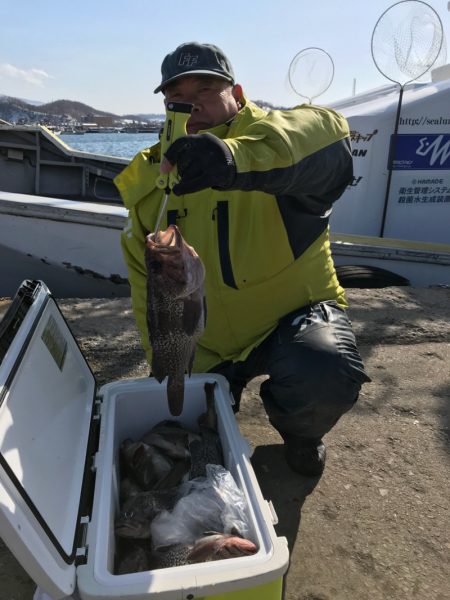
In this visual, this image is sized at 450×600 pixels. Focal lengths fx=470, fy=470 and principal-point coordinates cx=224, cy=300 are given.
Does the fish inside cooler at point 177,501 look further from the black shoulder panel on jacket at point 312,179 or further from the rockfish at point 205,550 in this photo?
the black shoulder panel on jacket at point 312,179

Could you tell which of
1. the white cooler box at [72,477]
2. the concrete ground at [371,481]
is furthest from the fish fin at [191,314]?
the concrete ground at [371,481]

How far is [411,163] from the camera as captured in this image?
6.77 meters

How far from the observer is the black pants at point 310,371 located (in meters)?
2.41

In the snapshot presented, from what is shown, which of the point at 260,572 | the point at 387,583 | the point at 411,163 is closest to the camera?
the point at 260,572

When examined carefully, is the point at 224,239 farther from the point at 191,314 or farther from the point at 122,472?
the point at 122,472

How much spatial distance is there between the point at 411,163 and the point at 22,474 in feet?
22.0

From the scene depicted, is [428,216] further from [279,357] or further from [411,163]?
[279,357]

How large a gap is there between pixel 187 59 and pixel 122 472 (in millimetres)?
2150

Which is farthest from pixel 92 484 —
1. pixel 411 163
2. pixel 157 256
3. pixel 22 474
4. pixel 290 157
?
pixel 411 163

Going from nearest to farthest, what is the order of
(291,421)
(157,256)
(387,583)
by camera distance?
(157,256)
(387,583)
(291,421)

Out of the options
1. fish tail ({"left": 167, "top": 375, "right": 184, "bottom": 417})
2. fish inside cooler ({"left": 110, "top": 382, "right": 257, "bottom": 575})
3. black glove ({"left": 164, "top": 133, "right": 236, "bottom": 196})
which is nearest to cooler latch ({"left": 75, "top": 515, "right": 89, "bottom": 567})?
fish inside cooler ({"left": 110, "top": 382, "right": 257, "bottom": 575})

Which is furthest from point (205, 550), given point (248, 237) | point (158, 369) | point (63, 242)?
point (63, 242)

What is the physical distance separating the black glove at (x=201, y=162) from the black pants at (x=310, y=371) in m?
1.11

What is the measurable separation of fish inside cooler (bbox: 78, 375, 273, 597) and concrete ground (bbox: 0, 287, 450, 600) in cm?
54
